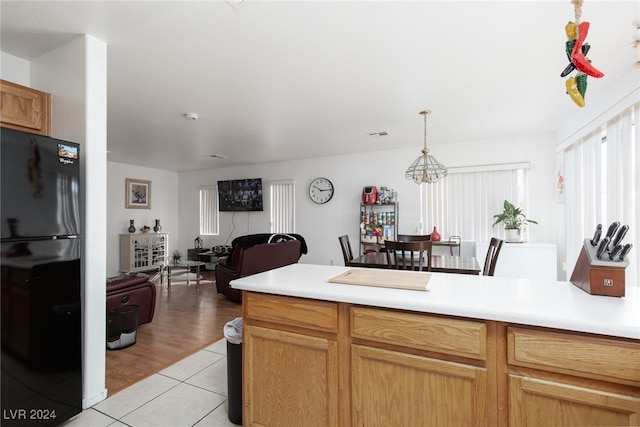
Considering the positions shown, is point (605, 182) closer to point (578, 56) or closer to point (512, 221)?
point (512, 221)

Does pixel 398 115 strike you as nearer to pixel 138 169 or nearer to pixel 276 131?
pixel 276 131

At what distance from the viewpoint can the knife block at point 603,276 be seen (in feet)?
3.98

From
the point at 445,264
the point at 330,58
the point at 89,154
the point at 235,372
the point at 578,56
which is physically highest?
the point at 330,58

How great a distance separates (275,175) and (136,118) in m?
3.19

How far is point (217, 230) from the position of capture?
7.29 m

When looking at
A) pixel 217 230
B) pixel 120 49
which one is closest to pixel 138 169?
pixel 217 230

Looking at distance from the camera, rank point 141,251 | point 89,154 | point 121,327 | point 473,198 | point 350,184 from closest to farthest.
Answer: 1. point 89,154
2. point 121,327
3. point 473,198
4. point 350,184
5. point 141,251

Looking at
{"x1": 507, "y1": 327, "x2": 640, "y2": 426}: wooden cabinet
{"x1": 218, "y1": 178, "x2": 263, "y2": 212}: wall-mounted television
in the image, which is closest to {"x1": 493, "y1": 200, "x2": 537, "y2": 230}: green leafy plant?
{"x1": 507, "y1": 327, "x2": 640, "y2": 426}: wooden cabinet

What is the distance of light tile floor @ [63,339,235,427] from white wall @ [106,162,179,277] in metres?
4.88

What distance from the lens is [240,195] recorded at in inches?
269

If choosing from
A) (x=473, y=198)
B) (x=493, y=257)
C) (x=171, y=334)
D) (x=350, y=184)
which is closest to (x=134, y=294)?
(x=171, y=334)

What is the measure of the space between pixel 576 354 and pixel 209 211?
24.1ft

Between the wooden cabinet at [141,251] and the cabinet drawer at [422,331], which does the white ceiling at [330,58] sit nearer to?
the cabinet drawer at [422,331]

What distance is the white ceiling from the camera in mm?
1812
